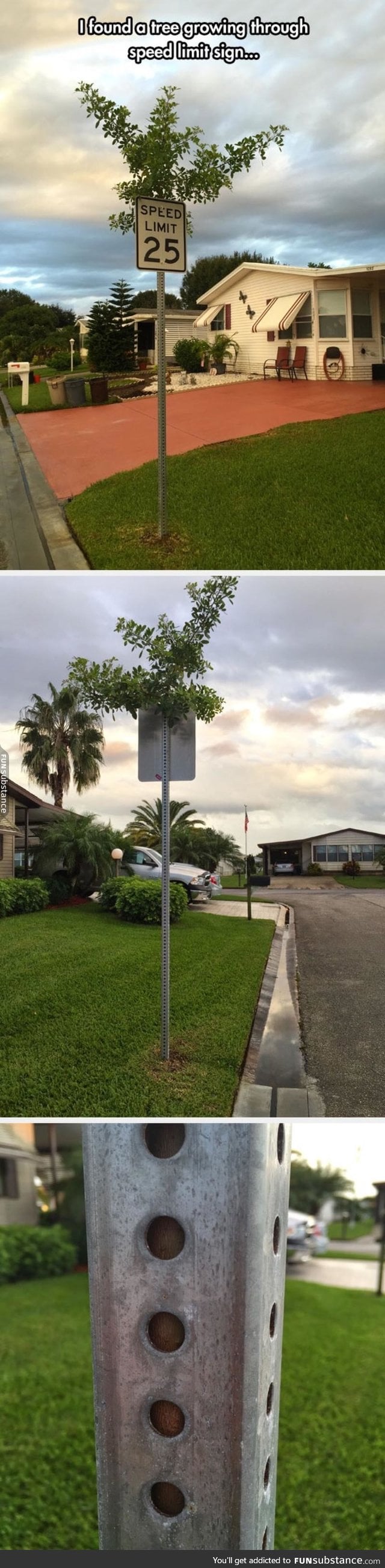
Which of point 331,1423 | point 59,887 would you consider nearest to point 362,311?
point 59,887

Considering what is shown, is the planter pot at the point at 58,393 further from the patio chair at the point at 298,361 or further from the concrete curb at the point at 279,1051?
the concrete curb at the point at 279,1051

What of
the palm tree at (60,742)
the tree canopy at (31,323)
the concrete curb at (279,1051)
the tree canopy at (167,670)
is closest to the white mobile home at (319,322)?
the tree canopy at (31,323)

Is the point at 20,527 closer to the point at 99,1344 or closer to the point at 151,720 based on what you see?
the point at 151,720

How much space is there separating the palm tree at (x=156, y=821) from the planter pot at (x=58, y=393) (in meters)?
3.87

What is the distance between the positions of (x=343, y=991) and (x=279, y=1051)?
15.6 inches

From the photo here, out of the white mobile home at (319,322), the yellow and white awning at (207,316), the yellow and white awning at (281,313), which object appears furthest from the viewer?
the yellow and white awning at (281,313)

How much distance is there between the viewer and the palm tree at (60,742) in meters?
4.07

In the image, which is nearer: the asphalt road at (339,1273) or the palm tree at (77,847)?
→ the palm tree at (77,847)

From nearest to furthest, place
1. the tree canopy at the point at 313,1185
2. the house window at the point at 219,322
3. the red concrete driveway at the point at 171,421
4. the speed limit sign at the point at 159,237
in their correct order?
the speed limit sign at the point at 159,237 < the house window at the point at 219,322 < the tree canopy at the point at 313,1185 < the red concrete driveway at the point at 171,421

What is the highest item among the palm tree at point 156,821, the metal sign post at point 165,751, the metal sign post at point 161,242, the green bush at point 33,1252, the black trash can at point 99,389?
the black trash can at point 99,389

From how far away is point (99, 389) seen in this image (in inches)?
273

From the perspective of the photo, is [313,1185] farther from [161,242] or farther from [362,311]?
[362,311]

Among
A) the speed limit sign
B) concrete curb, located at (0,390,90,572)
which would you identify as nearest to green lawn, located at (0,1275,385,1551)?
concrete curb, located at (0,390,90,572)

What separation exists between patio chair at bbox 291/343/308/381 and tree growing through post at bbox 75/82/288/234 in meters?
2.58
